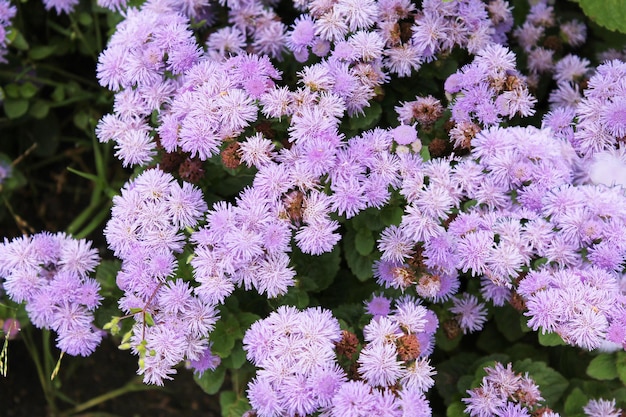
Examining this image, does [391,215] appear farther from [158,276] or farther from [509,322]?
[509,322]

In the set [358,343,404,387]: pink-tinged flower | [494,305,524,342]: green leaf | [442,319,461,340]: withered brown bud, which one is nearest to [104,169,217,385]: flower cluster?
[358,343,404,387]: pink-tinged flower

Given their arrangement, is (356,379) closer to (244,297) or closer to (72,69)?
(244,297)

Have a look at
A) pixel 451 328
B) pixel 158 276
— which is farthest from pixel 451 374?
pixel 158 276

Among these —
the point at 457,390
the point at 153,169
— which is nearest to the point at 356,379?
the point at 457,390

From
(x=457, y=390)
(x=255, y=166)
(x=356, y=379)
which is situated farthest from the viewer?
(x=457, y=390)

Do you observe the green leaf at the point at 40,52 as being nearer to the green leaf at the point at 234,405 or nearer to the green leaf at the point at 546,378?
the green leaf at the point at 234,405

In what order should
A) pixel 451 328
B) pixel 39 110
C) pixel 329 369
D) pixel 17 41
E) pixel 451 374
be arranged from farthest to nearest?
pixel 39 110, pixel 17 41, pixel 451 374, pixel 451 328, pixel 329 369

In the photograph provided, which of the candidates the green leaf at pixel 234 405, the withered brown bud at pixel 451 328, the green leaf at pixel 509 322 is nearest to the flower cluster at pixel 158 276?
the green leaf at pixel 234 405
